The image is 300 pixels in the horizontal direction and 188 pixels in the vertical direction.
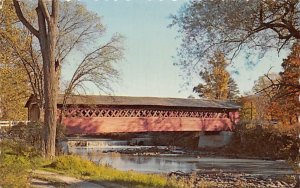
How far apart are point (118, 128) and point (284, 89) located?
69.6ft

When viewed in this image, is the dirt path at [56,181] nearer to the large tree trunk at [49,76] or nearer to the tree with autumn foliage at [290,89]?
the large tree trunk at [49,76]

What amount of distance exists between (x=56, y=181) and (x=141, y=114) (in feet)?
77.9

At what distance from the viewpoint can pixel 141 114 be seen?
106ft

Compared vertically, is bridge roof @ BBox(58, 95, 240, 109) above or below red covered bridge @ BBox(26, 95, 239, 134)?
above

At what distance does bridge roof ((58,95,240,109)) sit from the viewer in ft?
90.8

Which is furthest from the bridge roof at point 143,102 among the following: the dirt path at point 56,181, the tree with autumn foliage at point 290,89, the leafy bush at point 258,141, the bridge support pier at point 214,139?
the dirt path at point 56,181

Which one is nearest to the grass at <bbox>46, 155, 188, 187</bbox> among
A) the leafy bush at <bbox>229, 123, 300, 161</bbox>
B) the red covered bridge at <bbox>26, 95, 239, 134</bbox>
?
the red covered bridge at <bbox>26, 95, 239, 134</bbox>

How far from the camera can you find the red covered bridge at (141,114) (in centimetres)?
2820

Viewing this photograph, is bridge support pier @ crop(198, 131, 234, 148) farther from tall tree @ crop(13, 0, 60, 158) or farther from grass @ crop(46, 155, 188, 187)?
grass @ crop(46, 155, 188, 187)

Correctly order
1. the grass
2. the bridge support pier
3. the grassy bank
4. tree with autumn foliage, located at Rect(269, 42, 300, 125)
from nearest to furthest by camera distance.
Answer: tree with autumn foliage, located at Rect(269, 42, 300, 125) → the grassy bank → the grass → the bridge support pier

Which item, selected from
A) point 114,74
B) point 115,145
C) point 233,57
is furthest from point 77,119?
point 233,57

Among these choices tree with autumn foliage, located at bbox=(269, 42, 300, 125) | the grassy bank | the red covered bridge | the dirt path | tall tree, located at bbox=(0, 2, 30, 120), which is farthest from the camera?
the red covered bridge

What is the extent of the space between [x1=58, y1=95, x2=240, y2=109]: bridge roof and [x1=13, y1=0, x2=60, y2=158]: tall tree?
42.4 feet

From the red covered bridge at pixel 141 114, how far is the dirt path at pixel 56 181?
16846 mm
